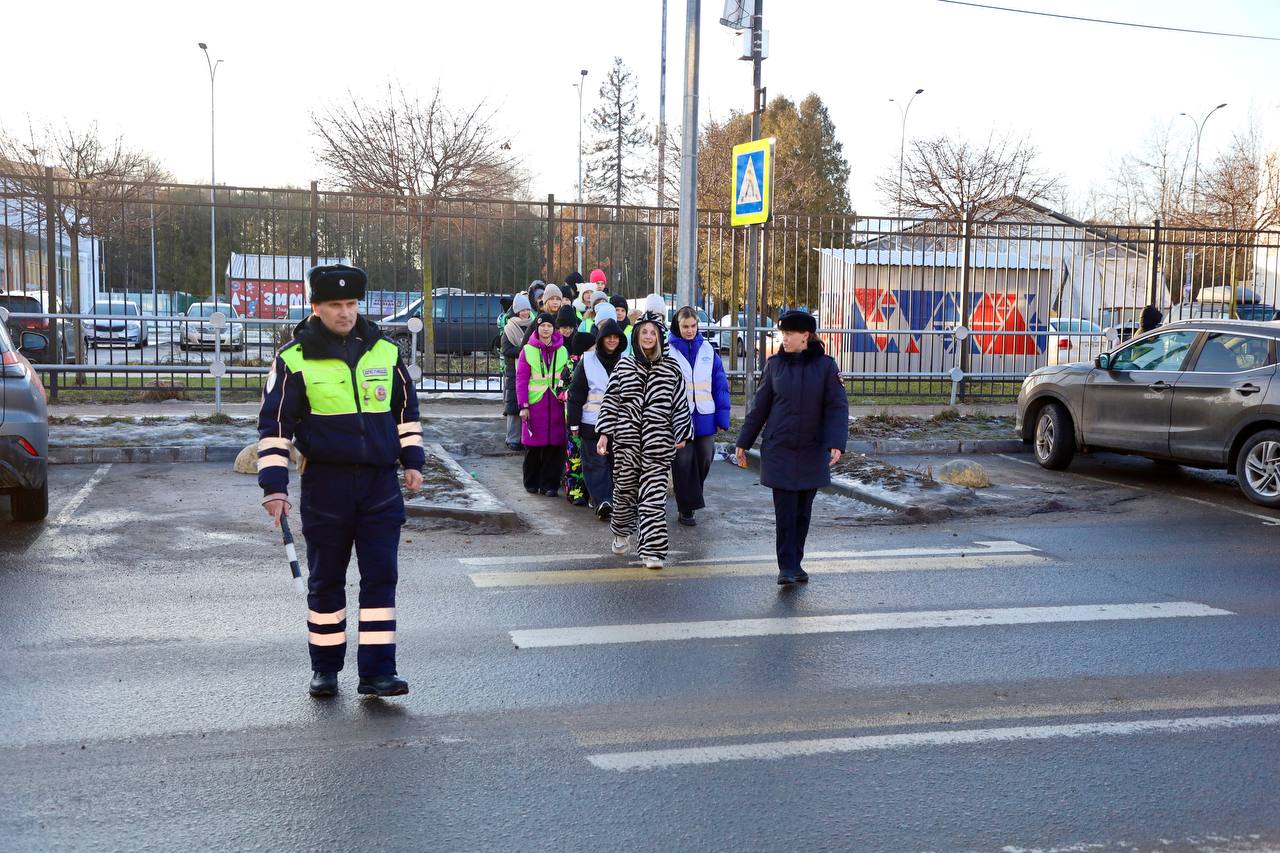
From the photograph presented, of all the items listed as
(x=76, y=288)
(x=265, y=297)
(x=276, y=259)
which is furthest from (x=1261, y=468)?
(x=265, y=297)

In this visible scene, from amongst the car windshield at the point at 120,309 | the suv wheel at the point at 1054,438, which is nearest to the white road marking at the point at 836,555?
the suv wheel at the point at 1054,438

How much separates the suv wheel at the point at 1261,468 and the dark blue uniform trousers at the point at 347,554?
8.36m

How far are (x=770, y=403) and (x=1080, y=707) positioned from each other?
3177 mm

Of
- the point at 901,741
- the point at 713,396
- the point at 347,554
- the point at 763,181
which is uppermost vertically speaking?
the point at 763,181

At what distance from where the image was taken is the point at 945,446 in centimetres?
1420

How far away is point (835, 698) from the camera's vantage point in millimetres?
5340

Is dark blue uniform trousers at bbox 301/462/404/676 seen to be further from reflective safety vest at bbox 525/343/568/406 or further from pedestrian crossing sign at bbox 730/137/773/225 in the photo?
pedestrian crossing sign at bbox 730/137/773/225

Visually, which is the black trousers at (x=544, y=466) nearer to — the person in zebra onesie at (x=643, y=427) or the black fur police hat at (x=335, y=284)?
the person in zebra onesie at (x=643, y=427)

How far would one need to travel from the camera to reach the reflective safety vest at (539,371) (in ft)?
33.9

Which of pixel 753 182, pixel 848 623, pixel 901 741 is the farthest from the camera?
pixel 753 182

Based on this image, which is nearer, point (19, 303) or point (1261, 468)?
point (1261, 468)

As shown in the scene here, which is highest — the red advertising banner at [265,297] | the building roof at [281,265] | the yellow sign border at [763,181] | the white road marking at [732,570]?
the yellow sign border at [763,181]

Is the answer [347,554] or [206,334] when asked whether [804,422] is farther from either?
[206,334]

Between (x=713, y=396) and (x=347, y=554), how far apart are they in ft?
15.8
